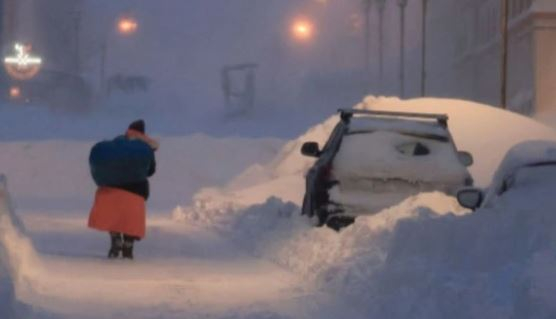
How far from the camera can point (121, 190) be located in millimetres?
14672

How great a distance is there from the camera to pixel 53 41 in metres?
94.6

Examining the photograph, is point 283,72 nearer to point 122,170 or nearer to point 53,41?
point 53,41

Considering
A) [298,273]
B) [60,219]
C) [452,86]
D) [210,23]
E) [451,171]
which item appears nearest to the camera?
[298,273]

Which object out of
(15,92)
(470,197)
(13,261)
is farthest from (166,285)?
(15,92)

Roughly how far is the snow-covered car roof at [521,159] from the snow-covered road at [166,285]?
153 centimetres

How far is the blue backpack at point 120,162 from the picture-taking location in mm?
14695

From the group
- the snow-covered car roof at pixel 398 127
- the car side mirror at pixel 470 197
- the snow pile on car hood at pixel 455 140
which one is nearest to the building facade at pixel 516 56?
the snow pile on car hood at pixel 455 140

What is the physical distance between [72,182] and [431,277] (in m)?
27.3

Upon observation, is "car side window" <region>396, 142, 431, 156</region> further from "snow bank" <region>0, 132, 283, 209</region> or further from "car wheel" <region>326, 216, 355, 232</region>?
"snow bank" <region>0, 132, 283, 209</region>

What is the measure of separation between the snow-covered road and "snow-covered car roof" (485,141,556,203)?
153 cm

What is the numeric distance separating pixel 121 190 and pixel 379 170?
2990 mm

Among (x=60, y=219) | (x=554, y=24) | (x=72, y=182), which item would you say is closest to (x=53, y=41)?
(x=554, y=24)

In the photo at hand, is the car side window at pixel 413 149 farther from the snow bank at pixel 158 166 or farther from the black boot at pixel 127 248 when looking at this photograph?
the snow bank at pixel 158 166

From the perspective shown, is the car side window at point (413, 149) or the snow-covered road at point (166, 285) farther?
the car side window at point (413, 149)
